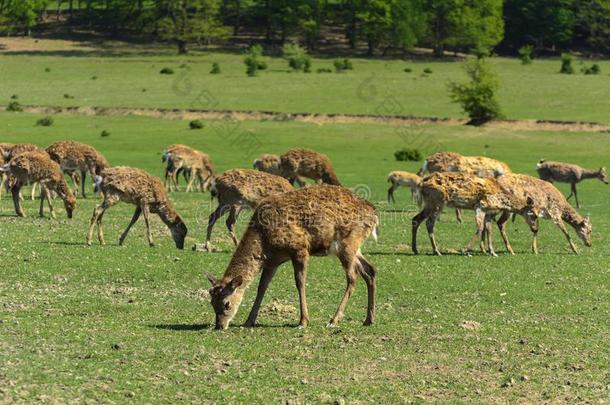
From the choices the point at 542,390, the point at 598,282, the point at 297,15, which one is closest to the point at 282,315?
the point at 542,390

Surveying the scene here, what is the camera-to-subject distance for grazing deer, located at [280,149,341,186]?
33125 mm

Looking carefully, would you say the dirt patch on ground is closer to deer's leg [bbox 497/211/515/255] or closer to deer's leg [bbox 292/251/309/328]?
deer's leg [bbox 497/211/515/255]

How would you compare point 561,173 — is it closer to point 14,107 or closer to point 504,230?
point 504,230

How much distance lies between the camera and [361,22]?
362 ft

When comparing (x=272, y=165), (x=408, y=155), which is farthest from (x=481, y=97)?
(x=272, y=165)

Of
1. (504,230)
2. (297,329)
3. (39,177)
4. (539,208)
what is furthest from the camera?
(39,177)

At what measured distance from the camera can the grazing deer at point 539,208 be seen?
958 inches

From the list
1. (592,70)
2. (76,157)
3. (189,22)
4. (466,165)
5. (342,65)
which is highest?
(466,165)

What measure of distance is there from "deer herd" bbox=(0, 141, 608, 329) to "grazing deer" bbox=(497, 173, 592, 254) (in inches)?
1.0

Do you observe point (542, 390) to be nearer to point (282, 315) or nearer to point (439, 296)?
point (282, 315)

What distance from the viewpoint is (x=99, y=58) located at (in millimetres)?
98562

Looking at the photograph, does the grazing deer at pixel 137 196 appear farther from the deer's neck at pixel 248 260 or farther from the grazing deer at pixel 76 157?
the grazing deer at pixel 76 157

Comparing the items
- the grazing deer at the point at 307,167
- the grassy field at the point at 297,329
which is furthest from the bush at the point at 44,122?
the grassy field at the point at 297,329

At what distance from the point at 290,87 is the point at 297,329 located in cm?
6476
